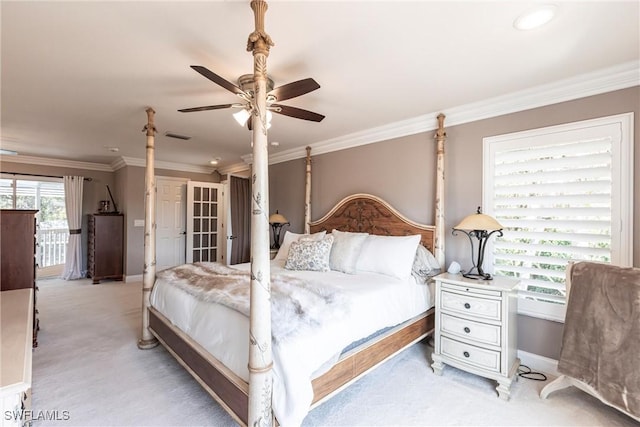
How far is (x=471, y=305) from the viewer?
2.36m

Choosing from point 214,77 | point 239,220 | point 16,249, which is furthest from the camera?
point 239,220

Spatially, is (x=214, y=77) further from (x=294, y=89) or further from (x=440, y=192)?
(x=440, y=192)

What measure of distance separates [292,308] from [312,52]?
175 centimetres

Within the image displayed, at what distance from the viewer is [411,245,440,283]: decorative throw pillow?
2.84 meters

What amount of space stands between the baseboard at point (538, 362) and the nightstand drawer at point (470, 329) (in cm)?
70

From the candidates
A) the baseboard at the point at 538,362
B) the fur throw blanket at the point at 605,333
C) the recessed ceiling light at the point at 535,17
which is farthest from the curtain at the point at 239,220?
the recessed ceiling light at the point at 535,17

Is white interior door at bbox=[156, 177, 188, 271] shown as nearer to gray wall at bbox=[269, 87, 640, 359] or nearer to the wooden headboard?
gray wall at bbox=[269, 87, 640, 359]

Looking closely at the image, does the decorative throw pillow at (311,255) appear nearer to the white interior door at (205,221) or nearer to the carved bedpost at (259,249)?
the carved bedpost at (259,249)

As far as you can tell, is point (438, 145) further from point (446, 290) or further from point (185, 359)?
point (185, 359)

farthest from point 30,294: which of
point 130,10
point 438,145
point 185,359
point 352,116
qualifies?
point 438,145

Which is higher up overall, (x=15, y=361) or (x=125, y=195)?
(x=125, y=195)

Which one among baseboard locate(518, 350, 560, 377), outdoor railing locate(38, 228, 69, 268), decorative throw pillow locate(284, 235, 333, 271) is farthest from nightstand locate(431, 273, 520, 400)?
outdoor railing locate(38, 228, 69, 268)

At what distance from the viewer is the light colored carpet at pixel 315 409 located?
189 centimetres

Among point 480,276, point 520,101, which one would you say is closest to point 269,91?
point 520,101
